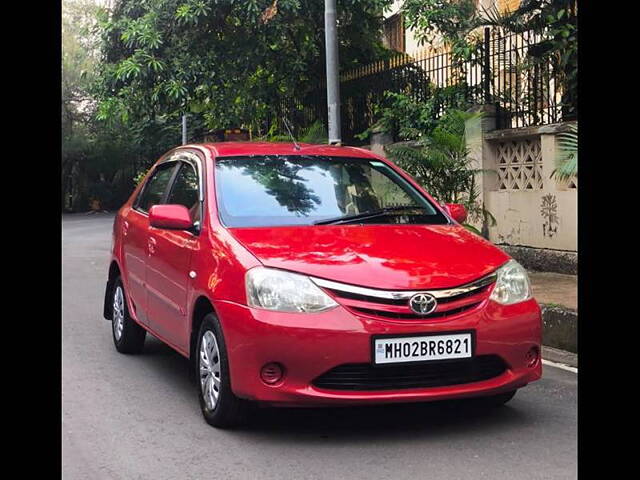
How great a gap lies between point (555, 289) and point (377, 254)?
498 cm

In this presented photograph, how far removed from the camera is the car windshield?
19.9ft

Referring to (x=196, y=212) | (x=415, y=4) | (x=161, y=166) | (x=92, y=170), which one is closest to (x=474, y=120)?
(x=415, y=4)

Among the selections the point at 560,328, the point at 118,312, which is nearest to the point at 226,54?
the point at 118,312

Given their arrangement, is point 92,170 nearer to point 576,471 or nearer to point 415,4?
point 415,4

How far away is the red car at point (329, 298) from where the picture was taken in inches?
197

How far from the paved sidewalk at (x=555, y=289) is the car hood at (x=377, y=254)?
2.91m

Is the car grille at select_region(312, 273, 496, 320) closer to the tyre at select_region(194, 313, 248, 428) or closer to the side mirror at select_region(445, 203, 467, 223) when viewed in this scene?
the tyre at select_region(194, 313, 248, 428)

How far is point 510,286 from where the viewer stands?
17.8 ft

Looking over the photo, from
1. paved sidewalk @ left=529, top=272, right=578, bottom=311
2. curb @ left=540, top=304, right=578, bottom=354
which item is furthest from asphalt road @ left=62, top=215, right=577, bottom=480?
paved sidewalk @ left=529, top=272, right=578, bottom=311

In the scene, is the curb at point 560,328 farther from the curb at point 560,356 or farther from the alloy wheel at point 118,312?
the alloy wheel at point 118,312

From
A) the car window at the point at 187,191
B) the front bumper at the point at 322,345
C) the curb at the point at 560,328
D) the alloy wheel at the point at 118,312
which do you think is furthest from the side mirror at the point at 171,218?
the curb at the point at 560,328
